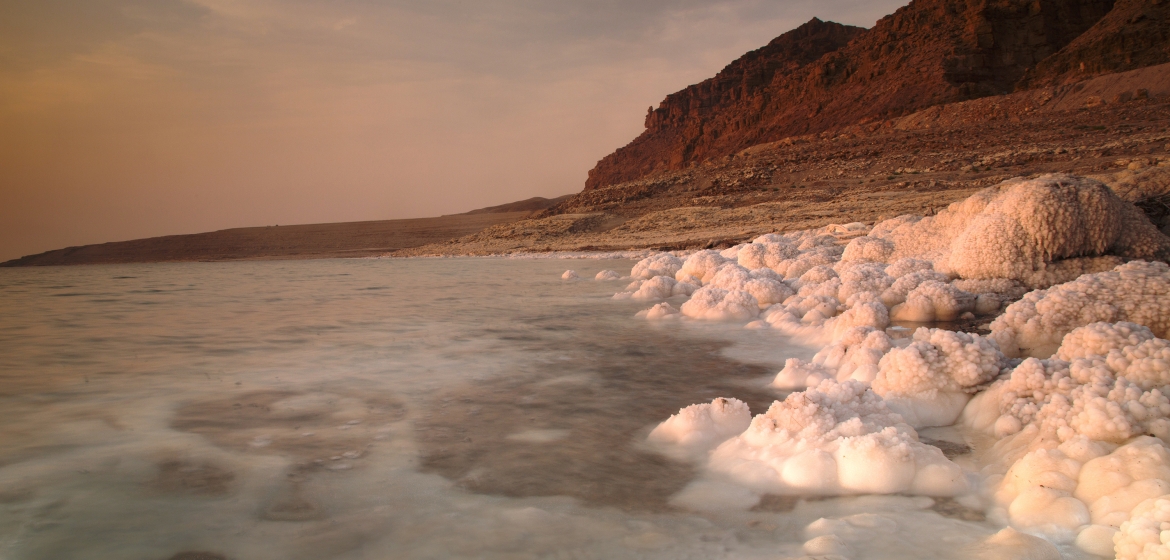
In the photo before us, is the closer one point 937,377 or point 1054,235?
point 937,377

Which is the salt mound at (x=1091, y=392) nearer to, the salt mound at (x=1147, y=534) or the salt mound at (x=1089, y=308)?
the salt mound at (x=1147, y=534)

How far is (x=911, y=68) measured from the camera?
37.5 meters

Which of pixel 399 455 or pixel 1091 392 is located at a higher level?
pixel 1091 392

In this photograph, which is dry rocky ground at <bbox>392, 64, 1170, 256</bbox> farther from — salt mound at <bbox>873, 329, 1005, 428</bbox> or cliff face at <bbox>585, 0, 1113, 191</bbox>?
salt mound at <bbox>873, 329, 1005, 428</bbox>

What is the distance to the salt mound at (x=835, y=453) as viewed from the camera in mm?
1558

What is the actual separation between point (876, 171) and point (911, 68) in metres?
22.2

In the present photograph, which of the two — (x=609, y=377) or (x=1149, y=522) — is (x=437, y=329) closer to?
(x=609, y=377)

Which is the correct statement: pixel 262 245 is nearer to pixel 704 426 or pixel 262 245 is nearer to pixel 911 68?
pixel 911 68

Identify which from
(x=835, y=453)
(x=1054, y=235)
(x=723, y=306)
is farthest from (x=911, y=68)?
(x=835, y=453)

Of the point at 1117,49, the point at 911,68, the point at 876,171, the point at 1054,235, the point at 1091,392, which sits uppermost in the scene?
the point at 911,68

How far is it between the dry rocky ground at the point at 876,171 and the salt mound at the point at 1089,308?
34.1ft

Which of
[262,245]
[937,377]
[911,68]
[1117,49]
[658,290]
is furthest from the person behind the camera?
[262,245]

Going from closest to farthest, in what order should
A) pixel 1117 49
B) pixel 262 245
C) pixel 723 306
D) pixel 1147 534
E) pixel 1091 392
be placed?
pixel 1147 534 < pixel 1091 392 < pixel 723 306 < pixel 1117 49 < pixel 262 245

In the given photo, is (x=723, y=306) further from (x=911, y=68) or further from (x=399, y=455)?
(x=911, y=68)
